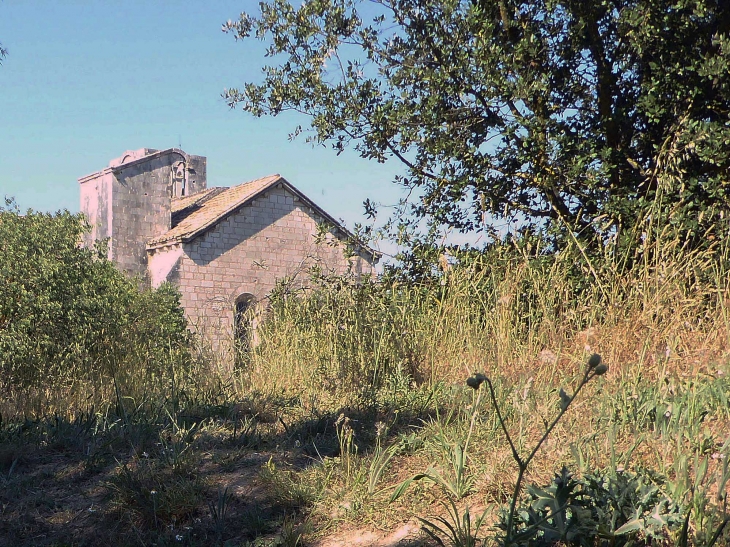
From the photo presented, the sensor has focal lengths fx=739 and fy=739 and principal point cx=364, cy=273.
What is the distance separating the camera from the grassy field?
276 cm

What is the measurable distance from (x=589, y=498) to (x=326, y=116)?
Result: 6447 millimetres

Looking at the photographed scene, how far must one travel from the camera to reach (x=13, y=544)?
3.28 meters

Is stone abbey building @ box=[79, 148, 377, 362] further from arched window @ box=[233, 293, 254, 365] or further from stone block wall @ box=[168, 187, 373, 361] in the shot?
arched window @ box=[233, 293, 254, 365]

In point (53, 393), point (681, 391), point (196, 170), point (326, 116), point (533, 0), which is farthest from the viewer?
point (196, 170)

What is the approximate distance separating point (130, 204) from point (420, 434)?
24.1m

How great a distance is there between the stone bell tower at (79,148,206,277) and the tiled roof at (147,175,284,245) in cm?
61

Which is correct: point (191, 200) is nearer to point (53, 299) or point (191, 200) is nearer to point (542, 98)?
point (53, 299)

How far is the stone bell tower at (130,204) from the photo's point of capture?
25.7 metres

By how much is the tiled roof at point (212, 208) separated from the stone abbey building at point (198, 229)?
1.6 inches

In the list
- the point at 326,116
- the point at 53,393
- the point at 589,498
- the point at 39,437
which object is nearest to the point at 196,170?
the point at 326,116

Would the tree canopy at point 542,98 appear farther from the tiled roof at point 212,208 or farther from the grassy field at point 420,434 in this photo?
the tiled roof at point 212,208

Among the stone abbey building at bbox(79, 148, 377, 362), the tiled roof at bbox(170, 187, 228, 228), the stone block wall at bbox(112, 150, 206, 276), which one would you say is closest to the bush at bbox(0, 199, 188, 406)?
the stone abbey building at bbox(79, 148, 377, 362)

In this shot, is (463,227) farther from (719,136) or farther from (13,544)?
(13,544)

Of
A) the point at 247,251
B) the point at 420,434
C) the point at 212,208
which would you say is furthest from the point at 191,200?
the point at 420,434
